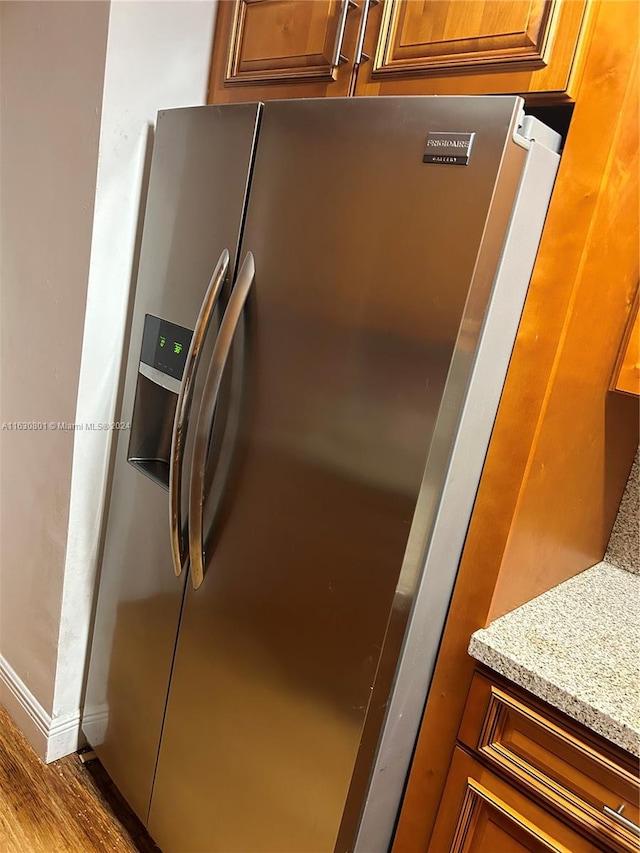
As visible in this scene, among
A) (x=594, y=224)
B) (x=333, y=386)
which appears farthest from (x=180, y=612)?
(x=594, y=224)

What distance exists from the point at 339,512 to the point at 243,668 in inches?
16.8

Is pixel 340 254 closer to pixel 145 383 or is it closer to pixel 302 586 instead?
→ pixel 302 586

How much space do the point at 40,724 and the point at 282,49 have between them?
1837mm

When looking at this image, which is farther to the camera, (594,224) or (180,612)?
(180,612)

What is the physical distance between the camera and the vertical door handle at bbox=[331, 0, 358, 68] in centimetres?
117

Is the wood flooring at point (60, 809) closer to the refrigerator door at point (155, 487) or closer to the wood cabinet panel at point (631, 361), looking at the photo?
the refrigerator door at point (155, 487)

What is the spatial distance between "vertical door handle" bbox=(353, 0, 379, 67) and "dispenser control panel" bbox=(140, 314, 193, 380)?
0.62 meters

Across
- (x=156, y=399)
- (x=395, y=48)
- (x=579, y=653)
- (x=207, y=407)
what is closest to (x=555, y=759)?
(x=579, y=653)

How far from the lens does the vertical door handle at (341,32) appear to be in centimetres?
117

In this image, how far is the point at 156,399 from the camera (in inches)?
60.0

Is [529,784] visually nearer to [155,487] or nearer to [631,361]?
[631,361]

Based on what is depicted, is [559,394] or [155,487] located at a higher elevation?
[559,394]

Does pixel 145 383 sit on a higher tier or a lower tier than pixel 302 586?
higher

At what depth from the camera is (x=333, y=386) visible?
106 cm
